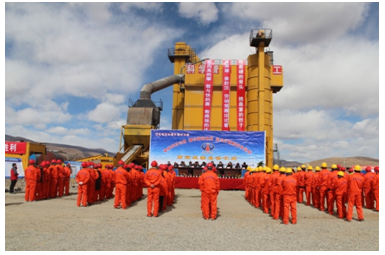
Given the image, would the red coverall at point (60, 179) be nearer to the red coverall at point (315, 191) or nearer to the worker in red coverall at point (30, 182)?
the worker in red coverall at point (30, 182)

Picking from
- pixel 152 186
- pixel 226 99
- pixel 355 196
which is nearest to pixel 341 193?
pixel 355 196

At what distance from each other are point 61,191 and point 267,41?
23.4 metres

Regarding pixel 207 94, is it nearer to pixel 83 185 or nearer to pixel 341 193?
pixel 83 185

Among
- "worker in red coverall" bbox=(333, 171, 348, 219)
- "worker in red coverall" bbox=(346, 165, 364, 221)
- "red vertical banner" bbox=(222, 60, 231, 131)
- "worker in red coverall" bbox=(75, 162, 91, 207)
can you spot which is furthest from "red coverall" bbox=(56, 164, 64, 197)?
"red vertical banner" bbox=(222, 60, 231, 131)

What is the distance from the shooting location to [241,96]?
2884cm

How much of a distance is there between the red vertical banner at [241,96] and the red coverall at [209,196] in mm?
19718

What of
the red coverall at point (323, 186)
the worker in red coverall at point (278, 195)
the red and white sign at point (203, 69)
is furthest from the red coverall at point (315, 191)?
the red and white sign at point (203, 69)

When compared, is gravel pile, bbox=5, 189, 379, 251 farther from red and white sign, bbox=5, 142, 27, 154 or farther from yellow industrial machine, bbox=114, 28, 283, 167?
yellow industrial machine, bbox=114, 28, 283, 167

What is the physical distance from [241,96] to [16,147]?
68.0ft

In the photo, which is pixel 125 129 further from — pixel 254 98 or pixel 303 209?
pixel 303 209

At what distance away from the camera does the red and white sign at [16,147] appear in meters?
18.5

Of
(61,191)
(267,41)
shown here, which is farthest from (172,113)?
(61,191)

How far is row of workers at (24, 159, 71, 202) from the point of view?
12352 mm

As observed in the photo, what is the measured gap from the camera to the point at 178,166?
22141mm
